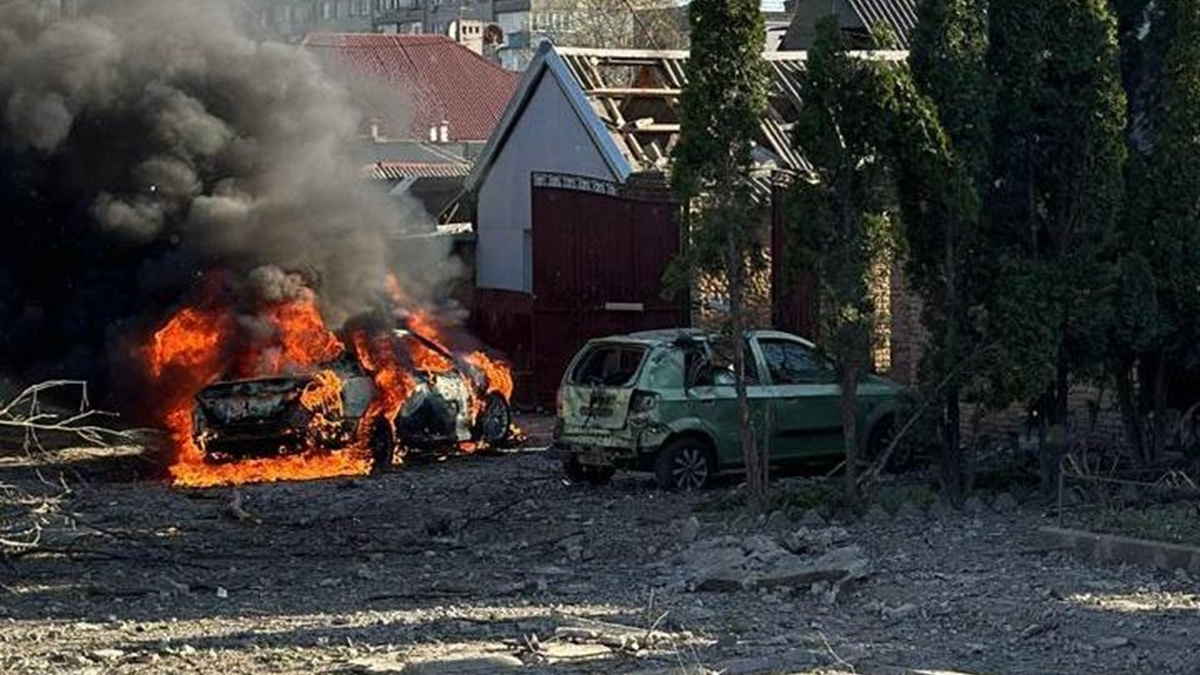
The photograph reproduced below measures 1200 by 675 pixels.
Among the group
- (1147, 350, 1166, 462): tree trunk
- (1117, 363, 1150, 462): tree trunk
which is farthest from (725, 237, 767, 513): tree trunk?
(1147, 350, 1166, 462): tree trunk

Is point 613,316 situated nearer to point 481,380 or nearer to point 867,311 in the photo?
point 481,380

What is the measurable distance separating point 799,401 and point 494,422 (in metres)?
5.07

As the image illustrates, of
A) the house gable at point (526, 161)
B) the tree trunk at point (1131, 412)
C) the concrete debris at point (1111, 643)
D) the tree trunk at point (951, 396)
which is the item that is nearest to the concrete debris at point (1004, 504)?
the tree trunk at point (951, 396)

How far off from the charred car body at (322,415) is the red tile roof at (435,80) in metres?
27.1

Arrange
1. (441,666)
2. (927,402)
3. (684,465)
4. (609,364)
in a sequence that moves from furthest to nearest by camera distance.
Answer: (609,364) < (684,465) < (927,402) < (441,666)

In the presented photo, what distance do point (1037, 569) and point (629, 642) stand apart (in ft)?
12.2

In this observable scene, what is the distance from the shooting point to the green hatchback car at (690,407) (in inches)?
711

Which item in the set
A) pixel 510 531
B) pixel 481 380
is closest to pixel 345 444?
pixel 481 380

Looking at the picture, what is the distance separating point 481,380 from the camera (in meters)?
22.4

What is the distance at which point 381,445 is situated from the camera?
20938mm

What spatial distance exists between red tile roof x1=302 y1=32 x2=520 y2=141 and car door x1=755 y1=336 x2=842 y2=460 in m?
30.2

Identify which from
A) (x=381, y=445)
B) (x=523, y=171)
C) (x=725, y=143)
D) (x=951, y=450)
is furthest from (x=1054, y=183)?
(x=523, y=171)

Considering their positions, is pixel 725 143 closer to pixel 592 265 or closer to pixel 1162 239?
pixel 1162 239

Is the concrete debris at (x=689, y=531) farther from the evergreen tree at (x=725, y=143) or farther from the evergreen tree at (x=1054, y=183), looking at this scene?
the evergreen tree at (x=1054, y=183)
